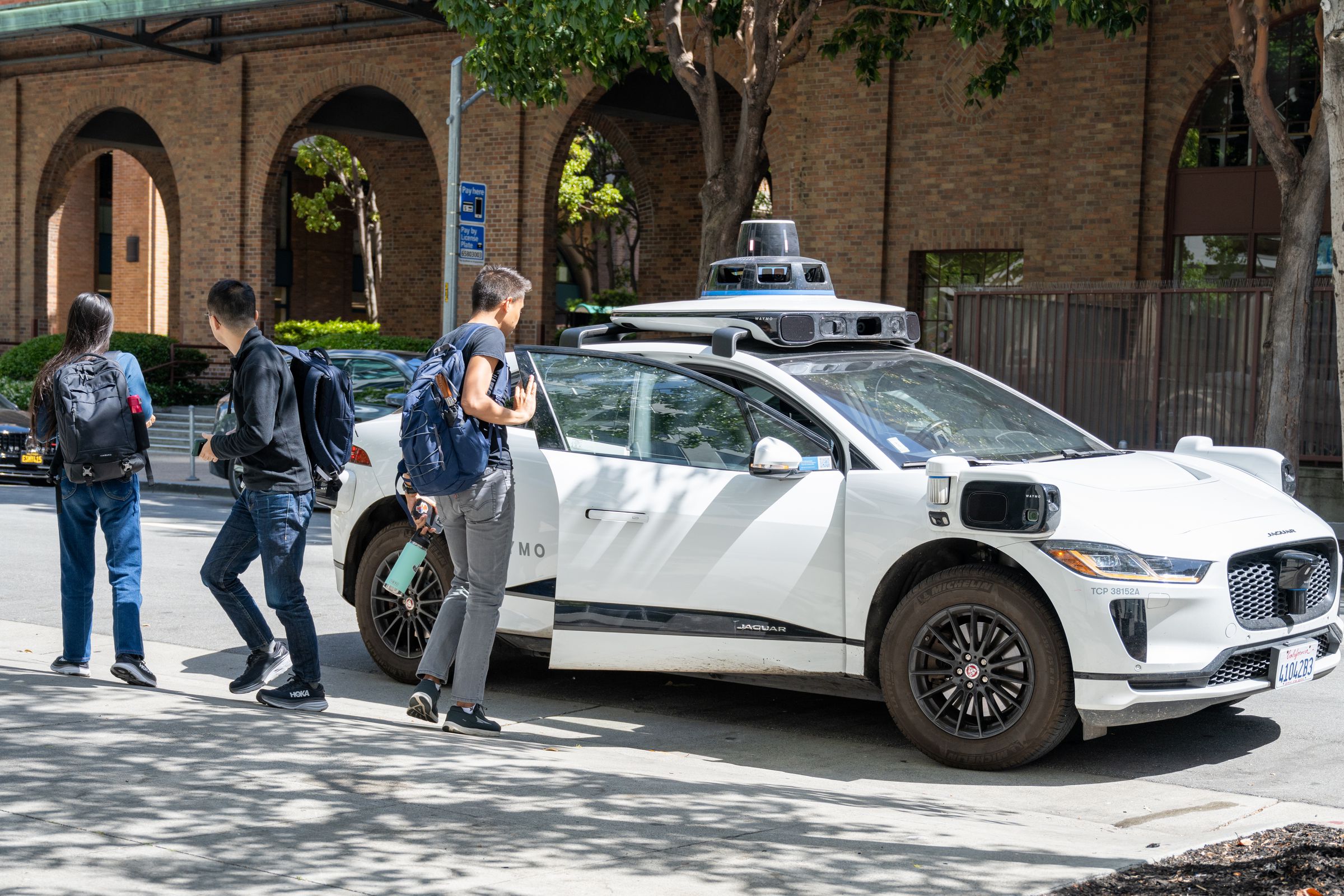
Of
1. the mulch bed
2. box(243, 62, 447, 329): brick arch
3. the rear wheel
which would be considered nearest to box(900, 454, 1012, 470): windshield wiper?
the mulch bed

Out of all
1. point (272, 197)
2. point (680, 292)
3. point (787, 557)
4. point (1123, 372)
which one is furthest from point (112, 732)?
point (680, 292)

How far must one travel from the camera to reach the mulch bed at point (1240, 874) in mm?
4078

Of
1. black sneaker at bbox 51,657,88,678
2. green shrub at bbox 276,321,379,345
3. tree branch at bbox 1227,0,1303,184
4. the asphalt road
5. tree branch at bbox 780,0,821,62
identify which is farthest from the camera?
green shrub at bbox 276,321,379,345

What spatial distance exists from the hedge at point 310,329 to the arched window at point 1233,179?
18.4m

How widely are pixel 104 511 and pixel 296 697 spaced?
1273 millimetres

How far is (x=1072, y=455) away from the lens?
6652mm

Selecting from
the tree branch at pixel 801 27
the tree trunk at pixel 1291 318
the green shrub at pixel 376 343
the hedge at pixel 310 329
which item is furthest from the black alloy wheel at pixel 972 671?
the hedge at pixel 310 329

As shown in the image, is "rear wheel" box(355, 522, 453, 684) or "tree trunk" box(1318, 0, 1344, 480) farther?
"rear wheel" box(355, 522, 453, 684)

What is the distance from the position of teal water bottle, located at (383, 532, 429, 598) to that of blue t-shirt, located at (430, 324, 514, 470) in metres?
0.59

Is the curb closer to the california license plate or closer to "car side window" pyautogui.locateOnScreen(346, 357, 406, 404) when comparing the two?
"car side window" pyautogui.locateOnScreen(346, 357, 406, 404)

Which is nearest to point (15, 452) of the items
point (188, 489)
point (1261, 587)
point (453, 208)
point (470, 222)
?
point (188, 489)

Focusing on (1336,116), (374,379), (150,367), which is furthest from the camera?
(150,367)

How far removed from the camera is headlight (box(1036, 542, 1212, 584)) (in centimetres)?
559

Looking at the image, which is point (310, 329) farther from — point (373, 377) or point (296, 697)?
point (296, 697)
